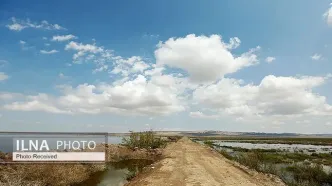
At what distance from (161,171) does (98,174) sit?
26.6 ft

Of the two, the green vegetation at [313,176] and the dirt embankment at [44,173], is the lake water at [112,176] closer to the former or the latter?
the dirt embankment at [44,173]

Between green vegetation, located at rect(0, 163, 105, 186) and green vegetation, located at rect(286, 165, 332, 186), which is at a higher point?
green vegetation, located at rect(0, 163, 105, 186)

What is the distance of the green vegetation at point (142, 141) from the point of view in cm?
4934

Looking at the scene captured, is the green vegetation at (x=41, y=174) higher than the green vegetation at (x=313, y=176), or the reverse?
the green vegetation at (x=41, y=174)

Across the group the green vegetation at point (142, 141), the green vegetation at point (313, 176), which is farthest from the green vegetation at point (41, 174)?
the green vegetation at point (142, 141)

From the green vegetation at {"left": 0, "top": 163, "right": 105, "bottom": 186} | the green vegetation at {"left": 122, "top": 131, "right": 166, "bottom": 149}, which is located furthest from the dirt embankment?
the green vegetation at {"left": 122, "top": 131, "right": 166, "bottom": 149}

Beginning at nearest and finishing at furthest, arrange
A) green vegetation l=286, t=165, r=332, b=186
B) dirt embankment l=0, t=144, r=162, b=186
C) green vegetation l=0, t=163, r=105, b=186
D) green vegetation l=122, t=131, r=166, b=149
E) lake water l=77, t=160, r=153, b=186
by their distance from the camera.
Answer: green vegetation l=0, t=163, r=105, b=186
dirt embankment l=0, t=144, r=162, b=186
lake water l=77, t=160, r=153, b=186
green vegetation l=286, t=165, r=332, b=186
green vegetation l=122, t=131, r=166, b=149

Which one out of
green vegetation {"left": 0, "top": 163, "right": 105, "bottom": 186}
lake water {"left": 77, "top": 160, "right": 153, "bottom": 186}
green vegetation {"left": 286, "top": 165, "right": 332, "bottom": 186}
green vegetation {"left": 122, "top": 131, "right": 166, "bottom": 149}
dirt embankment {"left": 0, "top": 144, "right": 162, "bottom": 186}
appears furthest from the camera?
green vegetation {"left": 122, "top": 131, "right": 166, "bottom": 149}

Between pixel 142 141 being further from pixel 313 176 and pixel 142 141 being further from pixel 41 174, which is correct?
pixel 41 174

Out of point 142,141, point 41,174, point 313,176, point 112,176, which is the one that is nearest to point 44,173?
point 41,174

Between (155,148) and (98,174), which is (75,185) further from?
(155,148)

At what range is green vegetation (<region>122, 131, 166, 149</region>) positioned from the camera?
4934 centimetres

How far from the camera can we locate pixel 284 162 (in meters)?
44.9

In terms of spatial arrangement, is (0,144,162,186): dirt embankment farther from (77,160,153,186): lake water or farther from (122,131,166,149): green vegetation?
(122,131,166,149): green vegetation
